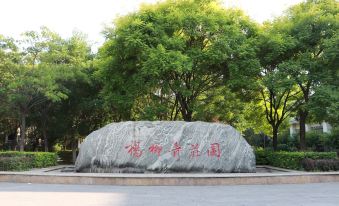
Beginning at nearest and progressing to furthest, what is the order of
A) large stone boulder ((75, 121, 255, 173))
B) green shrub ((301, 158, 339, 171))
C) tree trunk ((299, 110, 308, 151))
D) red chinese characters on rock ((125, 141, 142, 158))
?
green shrub ((301, 158, 339, 171)) < large stone boulder ((75, 121, 255, 173)) < red chinese characters on rock ((125, 141, 142, 158)) < tree trunk ((299, 110, 308, 151))

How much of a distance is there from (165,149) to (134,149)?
1.22 meters

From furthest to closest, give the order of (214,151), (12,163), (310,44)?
(310,44) → (12,163) → (214,151)

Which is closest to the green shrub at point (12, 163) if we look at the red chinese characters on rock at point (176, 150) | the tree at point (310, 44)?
the red chinese characters on rock at point (176, 150)

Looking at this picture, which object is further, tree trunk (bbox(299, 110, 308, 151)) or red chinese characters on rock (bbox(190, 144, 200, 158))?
tree trunk (bbox(299, 110, 308, 151))

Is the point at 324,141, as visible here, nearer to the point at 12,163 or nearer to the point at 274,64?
the point at 274,64

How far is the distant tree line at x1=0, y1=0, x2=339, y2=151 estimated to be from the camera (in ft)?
53.9

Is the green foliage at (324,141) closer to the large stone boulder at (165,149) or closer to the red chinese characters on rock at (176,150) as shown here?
the large stone boulder at (165,149)

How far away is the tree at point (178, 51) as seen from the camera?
1659 centimetres

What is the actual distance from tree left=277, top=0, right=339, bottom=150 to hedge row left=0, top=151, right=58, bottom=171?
37.8 feet

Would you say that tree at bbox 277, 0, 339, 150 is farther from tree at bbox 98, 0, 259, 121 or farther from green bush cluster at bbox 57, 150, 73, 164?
green bush cluster at bbox 57, 150, 73, 164

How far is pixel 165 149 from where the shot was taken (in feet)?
48.8

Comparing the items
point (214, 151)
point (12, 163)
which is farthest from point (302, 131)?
point (12, 163)

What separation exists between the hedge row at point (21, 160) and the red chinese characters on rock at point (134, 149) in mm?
4380

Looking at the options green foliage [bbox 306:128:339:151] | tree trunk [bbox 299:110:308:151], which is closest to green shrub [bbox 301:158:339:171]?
tree trunk [bbox 299:110:308:151]
